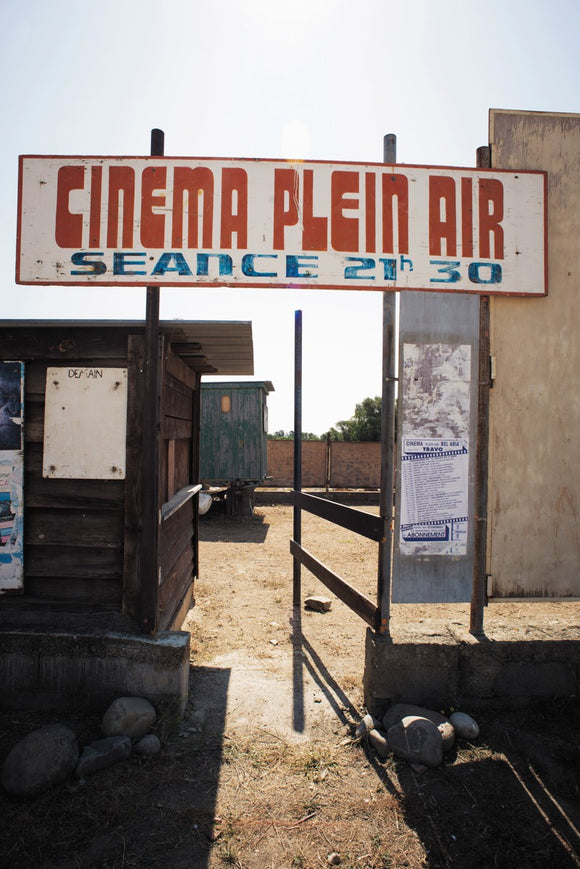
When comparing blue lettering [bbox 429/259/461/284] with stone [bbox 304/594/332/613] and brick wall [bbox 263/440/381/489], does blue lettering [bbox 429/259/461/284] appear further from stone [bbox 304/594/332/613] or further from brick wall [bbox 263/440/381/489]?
brick wall [bbox 263/440/381/489]

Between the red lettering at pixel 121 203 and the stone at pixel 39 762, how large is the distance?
9.92 feet

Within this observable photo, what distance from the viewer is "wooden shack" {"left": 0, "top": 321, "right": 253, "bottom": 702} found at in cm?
350

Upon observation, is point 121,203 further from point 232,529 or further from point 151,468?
point 232,529

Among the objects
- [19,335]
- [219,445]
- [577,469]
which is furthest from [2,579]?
[219,445]

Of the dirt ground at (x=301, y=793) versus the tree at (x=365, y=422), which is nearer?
the dirt ground at (x=301, y=793)

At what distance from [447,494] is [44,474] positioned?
2855 mm

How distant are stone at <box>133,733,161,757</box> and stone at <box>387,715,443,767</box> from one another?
4.60ft

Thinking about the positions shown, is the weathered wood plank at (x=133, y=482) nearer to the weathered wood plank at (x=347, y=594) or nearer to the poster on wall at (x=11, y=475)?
the poster on wall at (x=11, y=475)

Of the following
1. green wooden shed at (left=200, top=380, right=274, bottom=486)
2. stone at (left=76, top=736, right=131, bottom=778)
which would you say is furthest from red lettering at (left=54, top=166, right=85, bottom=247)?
green wooden shed at (left=200, top=380, right=274, bottom=486)

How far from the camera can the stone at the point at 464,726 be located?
3127mm

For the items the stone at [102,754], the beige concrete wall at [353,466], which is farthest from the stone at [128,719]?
the beige concrete wall at [353,466]

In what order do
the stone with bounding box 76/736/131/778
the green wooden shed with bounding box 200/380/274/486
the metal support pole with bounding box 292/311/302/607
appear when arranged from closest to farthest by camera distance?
the stone with bounding box 76/736/131/778 → the metal support pole with bounding box 292/311/302/607 → the green wooden shed with bounding box 200/380/274/486

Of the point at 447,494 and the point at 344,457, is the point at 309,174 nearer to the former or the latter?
the point at 447,494

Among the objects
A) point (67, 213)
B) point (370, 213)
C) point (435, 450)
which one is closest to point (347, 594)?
point (435, 450)
